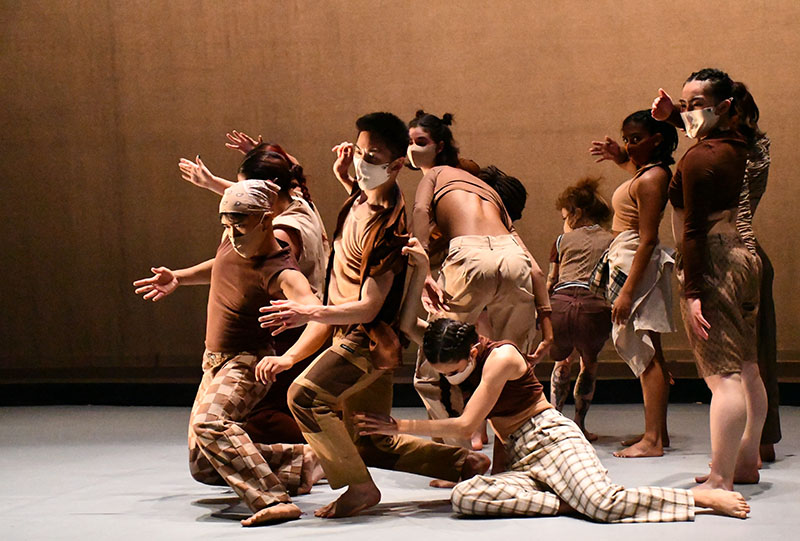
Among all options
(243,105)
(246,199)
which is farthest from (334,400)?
(243,105)

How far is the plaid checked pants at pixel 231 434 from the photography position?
11.3 ft

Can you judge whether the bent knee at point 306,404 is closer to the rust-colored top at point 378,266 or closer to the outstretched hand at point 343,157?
the rust-colored top at point 378,266

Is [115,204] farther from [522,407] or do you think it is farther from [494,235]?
[522,407]

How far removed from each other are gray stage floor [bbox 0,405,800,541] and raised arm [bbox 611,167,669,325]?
2.71ft

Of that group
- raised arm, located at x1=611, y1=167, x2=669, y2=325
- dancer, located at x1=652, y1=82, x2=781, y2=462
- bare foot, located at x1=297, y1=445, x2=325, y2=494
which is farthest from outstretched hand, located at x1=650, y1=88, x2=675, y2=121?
bare foot, located at x1=297, y1=445, x2=325, y2=494

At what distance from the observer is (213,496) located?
13.1ft

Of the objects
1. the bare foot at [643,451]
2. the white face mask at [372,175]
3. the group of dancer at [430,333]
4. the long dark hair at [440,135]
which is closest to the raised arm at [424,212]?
the group of dancer at [430,333]

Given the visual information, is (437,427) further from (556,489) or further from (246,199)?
(246,199)

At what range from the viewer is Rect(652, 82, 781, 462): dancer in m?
3.81

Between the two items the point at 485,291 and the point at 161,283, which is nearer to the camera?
the point at 161,283

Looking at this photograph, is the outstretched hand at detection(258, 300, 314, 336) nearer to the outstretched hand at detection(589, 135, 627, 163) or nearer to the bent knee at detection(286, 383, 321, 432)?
the bent knee at detection(286, 383, 321, 432)

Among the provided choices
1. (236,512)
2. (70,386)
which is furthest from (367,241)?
(70,386)

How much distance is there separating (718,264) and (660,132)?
3.77 ft

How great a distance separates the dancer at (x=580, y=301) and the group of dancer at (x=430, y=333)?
38.4 inches
